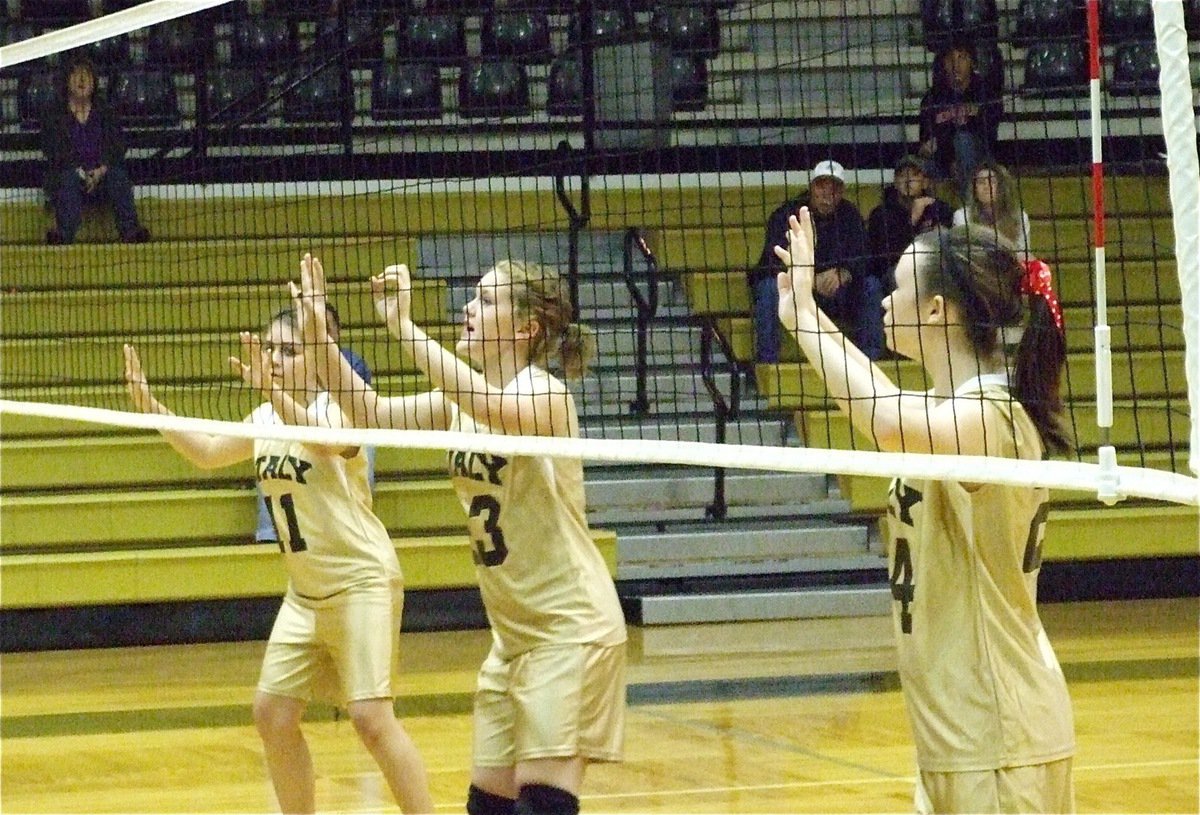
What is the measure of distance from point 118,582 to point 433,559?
147 cm

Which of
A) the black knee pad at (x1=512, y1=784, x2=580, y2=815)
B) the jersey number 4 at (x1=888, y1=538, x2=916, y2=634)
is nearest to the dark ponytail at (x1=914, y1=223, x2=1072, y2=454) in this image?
the jersey number 4 at (x1=888, y1=538, x2=916, y2=634)

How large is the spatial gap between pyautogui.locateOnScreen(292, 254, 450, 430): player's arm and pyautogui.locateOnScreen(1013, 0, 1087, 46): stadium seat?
481 centimetres

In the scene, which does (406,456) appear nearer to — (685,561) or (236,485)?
(236,485)

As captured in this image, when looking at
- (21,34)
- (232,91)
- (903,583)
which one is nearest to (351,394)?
(903,583)

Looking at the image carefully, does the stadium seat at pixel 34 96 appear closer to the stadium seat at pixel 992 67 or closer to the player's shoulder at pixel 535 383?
the stadium seat at pixel 992 67

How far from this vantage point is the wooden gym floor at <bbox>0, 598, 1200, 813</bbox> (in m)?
5.92

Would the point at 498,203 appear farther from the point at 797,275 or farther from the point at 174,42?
the point at 797,275

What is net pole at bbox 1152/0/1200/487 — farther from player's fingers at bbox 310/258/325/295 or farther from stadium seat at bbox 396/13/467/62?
stadium seat at bbox 396/13/467/62

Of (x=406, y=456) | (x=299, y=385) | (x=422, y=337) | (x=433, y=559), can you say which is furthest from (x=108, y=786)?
(x=406, y=456)

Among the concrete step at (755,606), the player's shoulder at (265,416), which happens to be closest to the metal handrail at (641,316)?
the concrete step at (755,606)

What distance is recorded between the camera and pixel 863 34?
997cm

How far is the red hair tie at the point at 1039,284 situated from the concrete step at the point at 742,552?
6412mm

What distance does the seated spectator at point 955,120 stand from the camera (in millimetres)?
6719

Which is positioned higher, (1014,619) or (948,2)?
(948,2)
